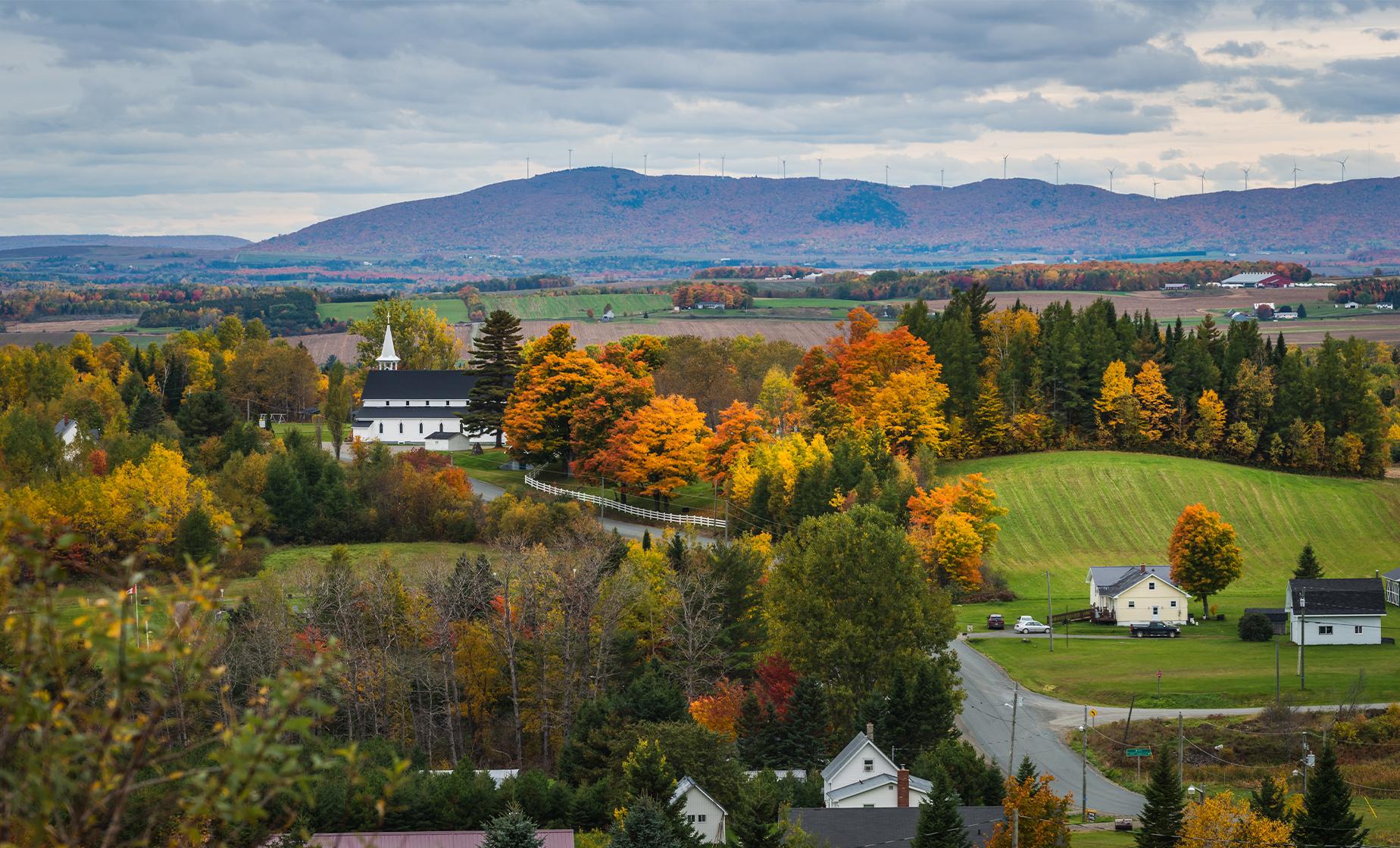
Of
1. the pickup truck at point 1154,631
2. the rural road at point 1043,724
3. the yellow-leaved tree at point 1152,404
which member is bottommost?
the pickup truck at point 1154,631

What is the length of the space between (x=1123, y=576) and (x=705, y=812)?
129ft

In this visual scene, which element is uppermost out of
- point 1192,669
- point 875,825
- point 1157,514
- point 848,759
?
point 875,825

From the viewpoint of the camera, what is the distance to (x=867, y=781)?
44656 millimetres

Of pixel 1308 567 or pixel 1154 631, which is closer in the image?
pixel 1154 631

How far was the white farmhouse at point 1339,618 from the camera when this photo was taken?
66.9 metres

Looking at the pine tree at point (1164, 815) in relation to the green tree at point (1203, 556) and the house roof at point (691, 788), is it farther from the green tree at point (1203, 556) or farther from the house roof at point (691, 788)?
the green tree at point (1203, 556)

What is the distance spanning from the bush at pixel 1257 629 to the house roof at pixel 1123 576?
5154 mm

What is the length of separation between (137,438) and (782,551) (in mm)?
43717

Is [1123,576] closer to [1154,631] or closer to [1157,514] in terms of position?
[1154,631]

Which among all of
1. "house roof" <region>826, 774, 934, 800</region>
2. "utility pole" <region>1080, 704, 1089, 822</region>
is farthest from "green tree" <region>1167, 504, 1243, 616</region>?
"house roof" <region>826, 774, 934, 800</region>

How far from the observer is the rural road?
48.2 m

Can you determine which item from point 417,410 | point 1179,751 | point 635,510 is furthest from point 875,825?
point 417,410

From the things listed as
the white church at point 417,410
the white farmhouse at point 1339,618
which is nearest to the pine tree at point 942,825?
the white farmhouse at point 1339,618

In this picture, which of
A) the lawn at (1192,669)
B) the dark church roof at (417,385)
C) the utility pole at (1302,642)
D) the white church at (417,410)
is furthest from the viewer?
the dark church roof at (417,385)
